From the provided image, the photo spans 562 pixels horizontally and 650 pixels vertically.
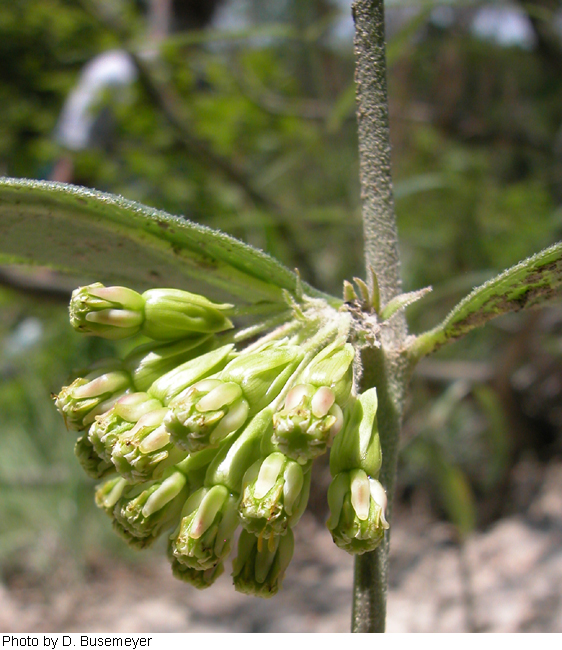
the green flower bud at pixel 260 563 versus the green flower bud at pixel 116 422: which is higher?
the green flower bud at pixel 116 422

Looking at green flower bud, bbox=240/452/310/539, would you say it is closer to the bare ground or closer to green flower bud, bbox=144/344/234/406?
green flower bud, bbox=144/344/234/406

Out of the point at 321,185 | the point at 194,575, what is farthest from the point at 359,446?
the point at 321,185

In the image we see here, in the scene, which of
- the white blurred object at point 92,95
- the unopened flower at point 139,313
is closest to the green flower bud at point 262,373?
the unopened flower at point 139,313

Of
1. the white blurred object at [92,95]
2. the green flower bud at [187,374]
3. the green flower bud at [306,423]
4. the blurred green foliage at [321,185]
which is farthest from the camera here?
the white blurred object at [92,95]

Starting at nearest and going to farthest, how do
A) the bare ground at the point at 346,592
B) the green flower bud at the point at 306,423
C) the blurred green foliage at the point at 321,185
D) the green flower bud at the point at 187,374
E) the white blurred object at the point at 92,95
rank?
1. the green flower bud at the point at 306,423
2. the green flower bud at the point at 187,374
3. the bare ground at the point at 346,592
4. the blurred green foliage at the point at 321,185
5. the white blurred object at the point at 92,95

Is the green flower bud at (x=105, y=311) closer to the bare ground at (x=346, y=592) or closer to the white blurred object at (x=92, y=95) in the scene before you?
the bare ground at (x=346, y=592)

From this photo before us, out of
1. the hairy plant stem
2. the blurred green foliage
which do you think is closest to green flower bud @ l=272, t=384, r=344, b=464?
the hairy plant stem
